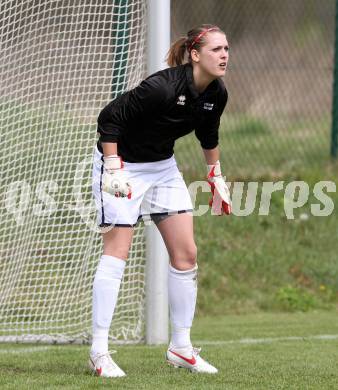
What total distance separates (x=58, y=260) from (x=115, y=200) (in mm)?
2145

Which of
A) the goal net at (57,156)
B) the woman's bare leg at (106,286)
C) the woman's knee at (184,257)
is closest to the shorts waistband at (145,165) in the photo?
the woman's bare leg at (106,286)

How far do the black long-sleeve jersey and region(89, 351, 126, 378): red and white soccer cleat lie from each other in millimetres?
964

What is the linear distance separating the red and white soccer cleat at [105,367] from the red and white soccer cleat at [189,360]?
36 centimetres

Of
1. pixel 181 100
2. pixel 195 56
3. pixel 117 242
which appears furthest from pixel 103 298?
pixel 195 56

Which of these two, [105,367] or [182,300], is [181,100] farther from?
[105,367]

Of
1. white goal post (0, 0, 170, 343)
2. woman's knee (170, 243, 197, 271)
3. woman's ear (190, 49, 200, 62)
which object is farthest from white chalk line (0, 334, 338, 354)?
woman's ear (190, 49, 200, 62)

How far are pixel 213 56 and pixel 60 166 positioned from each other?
2.15 meters

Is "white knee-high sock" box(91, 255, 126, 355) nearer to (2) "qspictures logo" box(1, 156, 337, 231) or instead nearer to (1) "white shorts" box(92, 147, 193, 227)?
(1) "white shorts" box(92, 147, 193, 227)

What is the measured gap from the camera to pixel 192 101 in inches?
198

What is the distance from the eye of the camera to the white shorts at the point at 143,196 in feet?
16.6

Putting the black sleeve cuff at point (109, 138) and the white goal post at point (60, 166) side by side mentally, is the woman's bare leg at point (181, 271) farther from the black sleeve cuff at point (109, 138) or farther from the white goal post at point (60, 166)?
the white goal post at point (60, 166)

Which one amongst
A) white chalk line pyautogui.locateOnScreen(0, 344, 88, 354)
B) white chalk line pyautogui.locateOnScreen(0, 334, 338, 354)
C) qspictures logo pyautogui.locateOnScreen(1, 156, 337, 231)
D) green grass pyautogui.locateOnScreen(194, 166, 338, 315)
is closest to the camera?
white chalk line pyautogui.locateOnScreen(0, 344, 88, 354)

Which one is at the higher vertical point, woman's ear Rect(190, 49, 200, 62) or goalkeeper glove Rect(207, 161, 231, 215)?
woman's ear Rect(190, 49, 200, 62)

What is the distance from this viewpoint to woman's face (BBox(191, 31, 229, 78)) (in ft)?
16.3
